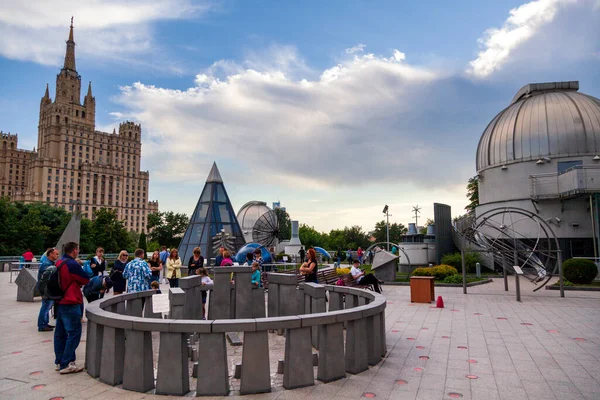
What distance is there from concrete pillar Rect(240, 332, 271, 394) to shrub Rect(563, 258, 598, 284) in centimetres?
1898

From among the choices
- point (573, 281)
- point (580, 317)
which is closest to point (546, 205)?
point (573, 281)

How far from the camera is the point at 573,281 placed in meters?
18.9

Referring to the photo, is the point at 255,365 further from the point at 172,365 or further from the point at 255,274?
the point at 255,274

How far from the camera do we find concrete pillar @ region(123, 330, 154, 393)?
5598 millimetres

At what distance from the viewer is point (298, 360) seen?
18.9ft

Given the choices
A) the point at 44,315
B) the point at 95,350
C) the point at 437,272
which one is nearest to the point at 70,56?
the point at 437,272

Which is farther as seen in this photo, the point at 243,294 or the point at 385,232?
the point at 385,232

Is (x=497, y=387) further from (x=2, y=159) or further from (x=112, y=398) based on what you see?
(x=2, y=159)

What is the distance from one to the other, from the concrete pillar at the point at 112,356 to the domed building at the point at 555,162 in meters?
27.7

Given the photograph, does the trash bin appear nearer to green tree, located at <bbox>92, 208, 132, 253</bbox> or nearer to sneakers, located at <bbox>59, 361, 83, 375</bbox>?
sneakers, located at <bbox>59, 361, 83, 375</bbox>

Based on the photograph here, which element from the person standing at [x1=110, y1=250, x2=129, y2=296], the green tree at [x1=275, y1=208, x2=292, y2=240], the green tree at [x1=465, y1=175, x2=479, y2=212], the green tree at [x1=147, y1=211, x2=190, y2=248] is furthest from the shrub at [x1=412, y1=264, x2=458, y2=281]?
the green tree at [x1=147, y1=211, x2=190, y2=248]

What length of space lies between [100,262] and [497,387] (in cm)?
1096

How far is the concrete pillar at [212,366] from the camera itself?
5416 mm

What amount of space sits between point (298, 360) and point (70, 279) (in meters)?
3.95
